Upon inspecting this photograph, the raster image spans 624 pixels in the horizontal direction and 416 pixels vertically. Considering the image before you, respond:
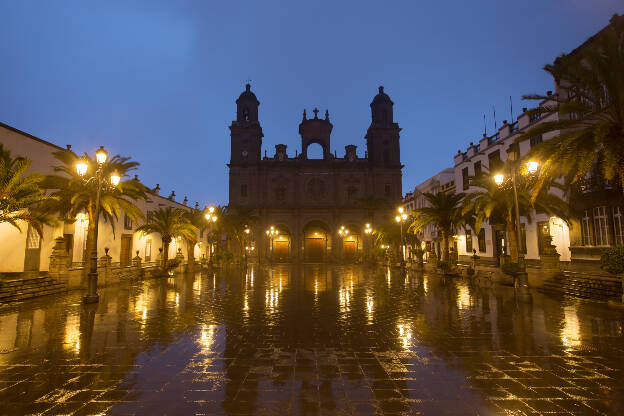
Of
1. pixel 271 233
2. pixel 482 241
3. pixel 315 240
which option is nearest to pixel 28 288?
pixel 482 241

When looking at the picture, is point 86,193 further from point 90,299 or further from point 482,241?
point 482,241

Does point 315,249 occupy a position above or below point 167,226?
below

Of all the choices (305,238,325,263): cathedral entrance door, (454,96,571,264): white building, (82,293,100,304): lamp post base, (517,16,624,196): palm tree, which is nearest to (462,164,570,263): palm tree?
(454,96,571,264): white building

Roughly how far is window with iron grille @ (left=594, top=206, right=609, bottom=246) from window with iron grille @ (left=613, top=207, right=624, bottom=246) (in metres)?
0.40

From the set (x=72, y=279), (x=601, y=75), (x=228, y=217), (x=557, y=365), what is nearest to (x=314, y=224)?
(x=228, y=217)

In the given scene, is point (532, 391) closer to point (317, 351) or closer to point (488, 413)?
point (488, 413)

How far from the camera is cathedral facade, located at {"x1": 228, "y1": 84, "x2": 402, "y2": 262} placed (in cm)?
4888

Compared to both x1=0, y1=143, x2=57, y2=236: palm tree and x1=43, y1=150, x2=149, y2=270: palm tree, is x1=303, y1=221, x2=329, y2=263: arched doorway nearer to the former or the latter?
x1=43, y1=150, x2=149, y2=270: palm tree

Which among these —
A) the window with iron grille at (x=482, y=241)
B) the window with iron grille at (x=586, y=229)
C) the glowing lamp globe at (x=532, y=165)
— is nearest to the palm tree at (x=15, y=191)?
the glowing lamp globe at (x=532, y=165)

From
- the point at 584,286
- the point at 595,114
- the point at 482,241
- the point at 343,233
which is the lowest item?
the point at 584,286

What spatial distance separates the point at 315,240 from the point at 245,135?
63.8 ft

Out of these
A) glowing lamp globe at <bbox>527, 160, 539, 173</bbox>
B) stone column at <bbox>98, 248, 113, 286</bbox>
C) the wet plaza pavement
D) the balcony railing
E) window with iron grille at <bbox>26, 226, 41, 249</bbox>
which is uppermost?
the balcony railing

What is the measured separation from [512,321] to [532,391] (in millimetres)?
4724

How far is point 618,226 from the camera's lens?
58.9 feet
